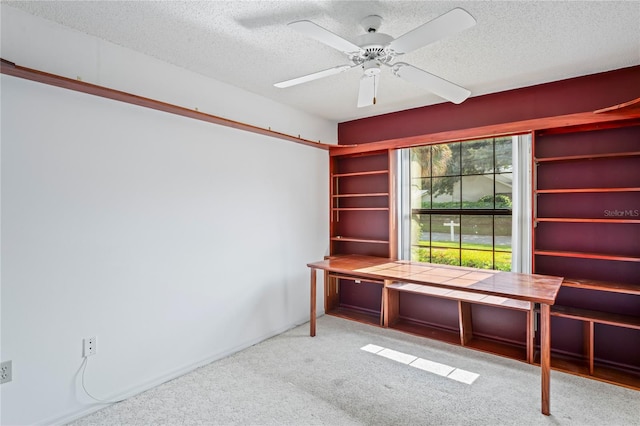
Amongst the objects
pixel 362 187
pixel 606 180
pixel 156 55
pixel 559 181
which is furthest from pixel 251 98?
pixel 606 180

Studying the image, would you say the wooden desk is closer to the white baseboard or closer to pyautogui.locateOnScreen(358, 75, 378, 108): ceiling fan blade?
the white baseboard

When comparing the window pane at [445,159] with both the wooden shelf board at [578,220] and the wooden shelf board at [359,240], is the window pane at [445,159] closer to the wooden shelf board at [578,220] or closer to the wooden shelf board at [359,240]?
the wooden shelf board at [359,240]

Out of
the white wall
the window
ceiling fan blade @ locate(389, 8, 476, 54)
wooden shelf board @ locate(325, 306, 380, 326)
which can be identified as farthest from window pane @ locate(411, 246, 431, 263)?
ceiling fan blade @ locate(389, 8, 476, 54)

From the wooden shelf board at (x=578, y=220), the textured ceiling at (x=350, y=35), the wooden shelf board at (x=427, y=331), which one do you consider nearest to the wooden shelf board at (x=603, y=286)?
the wooden shelf board at (x=578, y=220)

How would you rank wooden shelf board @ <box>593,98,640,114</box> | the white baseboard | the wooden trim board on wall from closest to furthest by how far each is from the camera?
the wooden trim board on wall
the white baseboard
wooden shelf board @ <box>593,98,640,114</box>

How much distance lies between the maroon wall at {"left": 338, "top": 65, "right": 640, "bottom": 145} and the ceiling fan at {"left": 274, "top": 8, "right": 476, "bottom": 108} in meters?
1.15

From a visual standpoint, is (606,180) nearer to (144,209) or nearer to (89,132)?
(144,209)

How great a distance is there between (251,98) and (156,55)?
97 cm

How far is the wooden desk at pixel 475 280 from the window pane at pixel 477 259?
0.50 metres

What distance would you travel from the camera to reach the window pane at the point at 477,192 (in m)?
3.58

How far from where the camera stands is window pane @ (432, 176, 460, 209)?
12.4 feet

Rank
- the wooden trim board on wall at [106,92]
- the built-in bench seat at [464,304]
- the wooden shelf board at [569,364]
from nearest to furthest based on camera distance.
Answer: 1. the wooden trim board on wall at [106,92]
2. the wooden shelf board at [569,364]
3. the built-in bench seat at [464,304]

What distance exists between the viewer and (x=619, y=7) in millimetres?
1847

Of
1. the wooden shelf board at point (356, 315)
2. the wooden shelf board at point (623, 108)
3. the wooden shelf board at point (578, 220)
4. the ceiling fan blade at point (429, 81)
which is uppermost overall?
the ceiling fan blade at point (429, 81)
